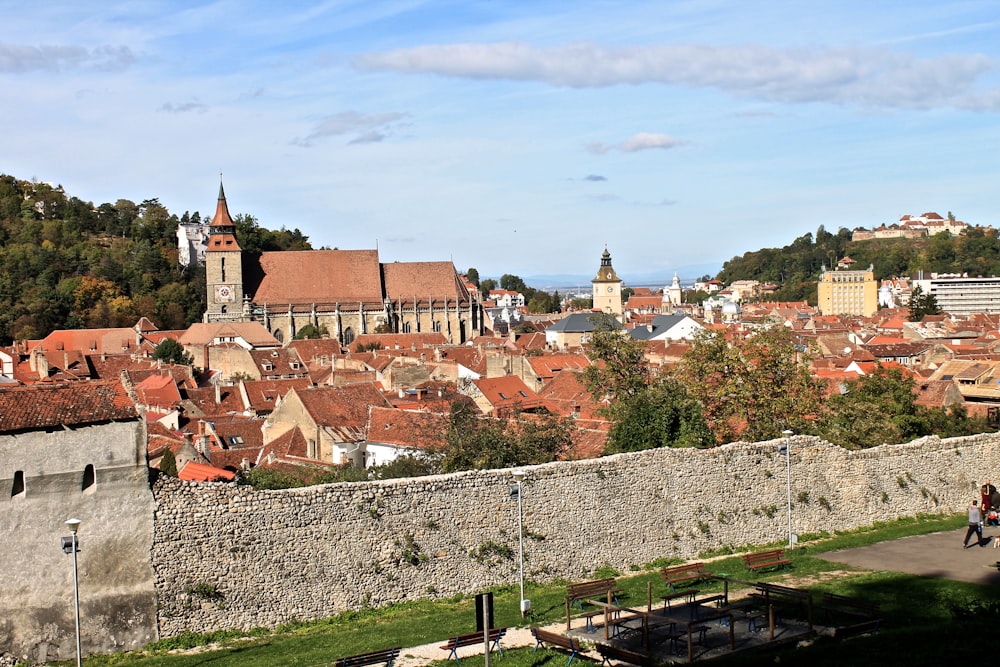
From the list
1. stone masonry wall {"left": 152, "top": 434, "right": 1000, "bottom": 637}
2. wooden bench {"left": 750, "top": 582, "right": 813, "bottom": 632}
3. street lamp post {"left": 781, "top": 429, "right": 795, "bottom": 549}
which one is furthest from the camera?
street lamp post {"left": 781, "top": 429, "right": 795, "bottom": 549}

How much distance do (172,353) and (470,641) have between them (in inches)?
2757

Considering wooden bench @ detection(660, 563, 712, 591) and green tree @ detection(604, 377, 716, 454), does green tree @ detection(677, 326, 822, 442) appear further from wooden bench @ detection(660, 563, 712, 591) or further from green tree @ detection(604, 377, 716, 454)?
wooden bench @ detection(660, 563, 712, 591)

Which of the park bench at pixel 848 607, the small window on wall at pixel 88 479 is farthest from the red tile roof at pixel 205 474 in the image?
the park bench at pixel 848 607

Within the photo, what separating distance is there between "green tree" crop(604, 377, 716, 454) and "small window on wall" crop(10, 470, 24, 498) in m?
12.7

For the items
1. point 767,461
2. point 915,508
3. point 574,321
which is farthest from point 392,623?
point 574,321

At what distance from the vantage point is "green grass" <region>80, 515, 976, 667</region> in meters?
12.7

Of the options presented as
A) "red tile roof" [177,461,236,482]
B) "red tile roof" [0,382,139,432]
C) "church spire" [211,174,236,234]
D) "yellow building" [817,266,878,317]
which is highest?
"church spire" [211,174,236,234]

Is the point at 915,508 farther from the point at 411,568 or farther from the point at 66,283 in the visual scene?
the point at 66,283

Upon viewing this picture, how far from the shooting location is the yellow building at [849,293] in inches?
7042

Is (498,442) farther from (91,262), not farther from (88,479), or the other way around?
(91,262)

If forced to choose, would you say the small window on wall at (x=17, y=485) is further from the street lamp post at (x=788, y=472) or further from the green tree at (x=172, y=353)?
the green tree at (x=172, y=353)

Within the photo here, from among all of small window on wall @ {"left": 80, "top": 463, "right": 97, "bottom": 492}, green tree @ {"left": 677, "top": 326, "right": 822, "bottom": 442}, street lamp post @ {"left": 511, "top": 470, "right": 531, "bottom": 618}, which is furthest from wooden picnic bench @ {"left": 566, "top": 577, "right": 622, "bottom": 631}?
green tree @ {"left": 677, "top": 326, "right": 822, "bottom": 442}

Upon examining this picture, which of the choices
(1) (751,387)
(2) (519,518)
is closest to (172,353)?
(1) (751,387)

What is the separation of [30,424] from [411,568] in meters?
6.09
